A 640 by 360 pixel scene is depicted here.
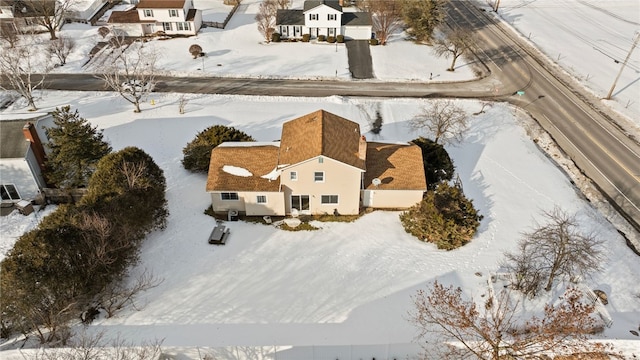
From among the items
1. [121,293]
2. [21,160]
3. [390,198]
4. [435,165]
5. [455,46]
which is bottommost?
[121,293]

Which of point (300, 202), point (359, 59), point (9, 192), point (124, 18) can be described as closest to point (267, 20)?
point (359, 59)

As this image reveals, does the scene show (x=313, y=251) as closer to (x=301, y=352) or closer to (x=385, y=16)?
(x=301, y=352)

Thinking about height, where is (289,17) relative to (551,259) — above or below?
above

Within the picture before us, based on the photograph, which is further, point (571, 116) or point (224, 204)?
point (571, 116)

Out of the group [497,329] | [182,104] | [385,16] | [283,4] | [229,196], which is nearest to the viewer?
[497,329]

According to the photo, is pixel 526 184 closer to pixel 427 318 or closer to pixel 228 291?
pixel 427 318

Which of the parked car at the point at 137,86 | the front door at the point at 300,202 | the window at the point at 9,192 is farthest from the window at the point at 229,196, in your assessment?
the parked car at the point at 137,86

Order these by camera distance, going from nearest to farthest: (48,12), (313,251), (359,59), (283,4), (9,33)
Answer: (313,251) < (9,33) < (359,59) < (48,12) < (283,4)
